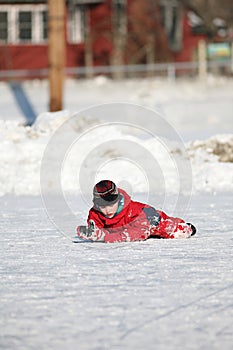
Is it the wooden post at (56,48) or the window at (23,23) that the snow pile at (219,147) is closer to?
the wooden post at (56,48)


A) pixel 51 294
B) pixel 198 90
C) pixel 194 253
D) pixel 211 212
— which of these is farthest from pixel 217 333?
pixel 198 90

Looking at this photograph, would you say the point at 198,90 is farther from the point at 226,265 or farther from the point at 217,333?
the point at 217,333

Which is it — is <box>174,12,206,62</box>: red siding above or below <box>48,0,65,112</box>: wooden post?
below

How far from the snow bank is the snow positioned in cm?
2

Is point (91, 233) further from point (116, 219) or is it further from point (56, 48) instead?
point (56, 48)

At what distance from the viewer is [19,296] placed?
5.86 meters

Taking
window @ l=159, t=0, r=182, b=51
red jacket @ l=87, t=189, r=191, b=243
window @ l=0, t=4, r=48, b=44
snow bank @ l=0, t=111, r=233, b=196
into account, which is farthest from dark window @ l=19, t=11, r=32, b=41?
red jacket @ l=87, t=189, r=191, b=243

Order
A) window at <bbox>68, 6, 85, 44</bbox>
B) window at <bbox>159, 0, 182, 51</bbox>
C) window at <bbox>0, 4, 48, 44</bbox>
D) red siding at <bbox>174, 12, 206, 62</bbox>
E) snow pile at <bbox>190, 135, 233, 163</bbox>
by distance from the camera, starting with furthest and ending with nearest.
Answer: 1. window at <bbox>159, 0, 182, 51</bbox>
2. red siding at <bbox>174, 12, 206, 62</bbox>
3. window at <bbox>68, 6, 85, 44</bbox>
4. window at <bbox>0, 4, 48, 44</bbox>
5. snow pile at <bbox>190, 135, 233, 163</bbox>

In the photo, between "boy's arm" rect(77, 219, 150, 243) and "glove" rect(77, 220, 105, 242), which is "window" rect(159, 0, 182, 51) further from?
"glove" rect(77, 220, 105, 242)

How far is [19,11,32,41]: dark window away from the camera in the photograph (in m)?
35.9

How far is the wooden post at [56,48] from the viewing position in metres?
17.1

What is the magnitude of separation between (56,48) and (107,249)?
34.7ft

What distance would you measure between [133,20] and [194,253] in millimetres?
31135

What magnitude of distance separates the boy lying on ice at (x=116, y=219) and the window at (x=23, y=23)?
94.5 feet
